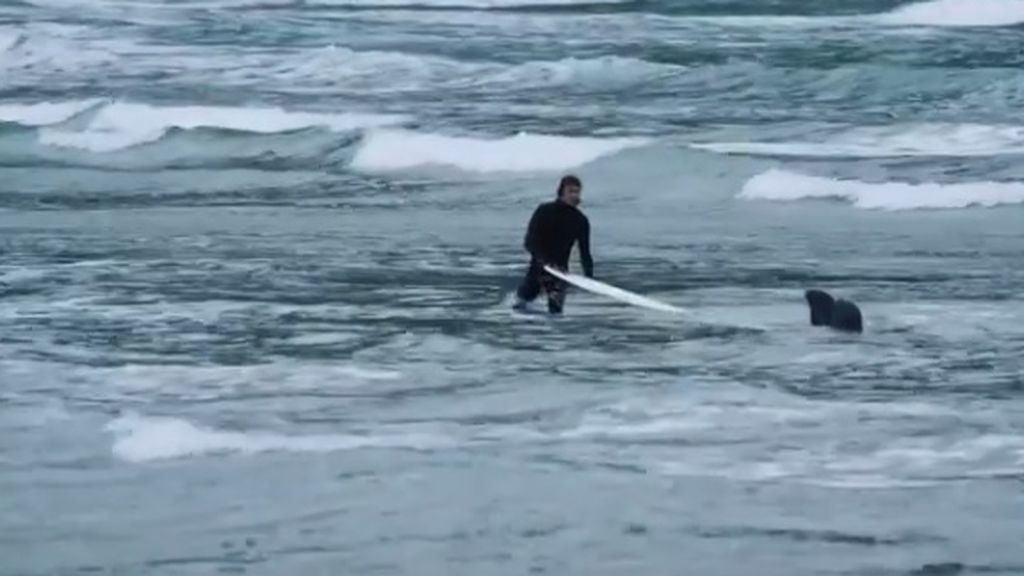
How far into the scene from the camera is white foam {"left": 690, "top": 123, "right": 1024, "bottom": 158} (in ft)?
66.7

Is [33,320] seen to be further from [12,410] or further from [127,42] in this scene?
[127,42]

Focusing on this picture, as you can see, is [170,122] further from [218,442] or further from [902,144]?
[218,442]

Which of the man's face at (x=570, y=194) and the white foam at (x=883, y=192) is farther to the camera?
the white foam at (x=883, y=192)

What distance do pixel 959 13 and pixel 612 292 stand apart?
1283 centimetres

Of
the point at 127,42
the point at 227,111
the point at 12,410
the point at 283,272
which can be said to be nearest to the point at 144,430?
the point at 12,410

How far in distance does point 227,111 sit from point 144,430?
12.9 m

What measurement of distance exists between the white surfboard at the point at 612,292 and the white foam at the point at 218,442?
2.92 m

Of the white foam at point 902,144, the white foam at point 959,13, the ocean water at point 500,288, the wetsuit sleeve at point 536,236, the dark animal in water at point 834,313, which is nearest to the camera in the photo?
the ocean water at point 500,288

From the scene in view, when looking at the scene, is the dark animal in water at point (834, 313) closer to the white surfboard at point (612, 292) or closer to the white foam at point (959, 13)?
the white surfboard at point (612, 292)

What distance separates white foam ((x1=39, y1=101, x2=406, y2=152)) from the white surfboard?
29.8 feet

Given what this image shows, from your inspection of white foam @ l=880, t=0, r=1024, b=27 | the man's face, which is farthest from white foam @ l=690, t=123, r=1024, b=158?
the man's face

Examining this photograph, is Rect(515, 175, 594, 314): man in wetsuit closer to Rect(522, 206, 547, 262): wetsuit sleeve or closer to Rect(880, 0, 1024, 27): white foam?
Rect(522, 206, 547, 262): wetsuit sleeve

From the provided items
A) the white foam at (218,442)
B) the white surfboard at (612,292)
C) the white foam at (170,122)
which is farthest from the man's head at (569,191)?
the white foam at (170,122)

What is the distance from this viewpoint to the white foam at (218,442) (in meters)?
9.49
